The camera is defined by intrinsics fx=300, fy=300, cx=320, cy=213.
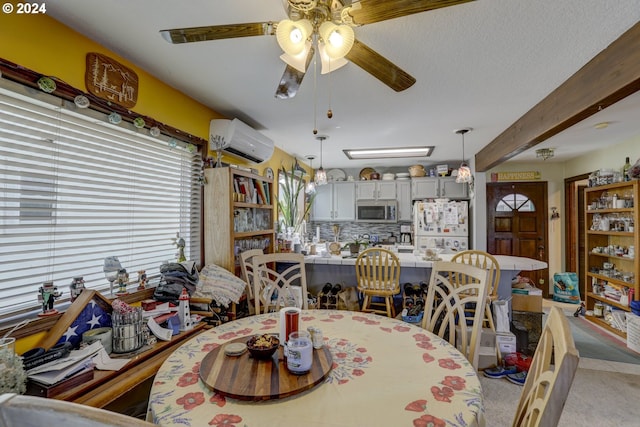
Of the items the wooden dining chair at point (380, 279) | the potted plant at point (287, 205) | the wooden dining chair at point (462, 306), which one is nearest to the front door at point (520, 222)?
the wooden dining chair at point (380, 279)

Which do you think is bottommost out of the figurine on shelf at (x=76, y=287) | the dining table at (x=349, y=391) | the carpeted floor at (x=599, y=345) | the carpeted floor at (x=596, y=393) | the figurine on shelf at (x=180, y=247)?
the carpeted floor at (x=599, y=345)

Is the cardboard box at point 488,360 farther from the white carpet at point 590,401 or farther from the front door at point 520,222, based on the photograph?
the front door at point 520,222

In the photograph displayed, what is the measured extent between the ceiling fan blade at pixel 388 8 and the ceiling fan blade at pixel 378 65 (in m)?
0.15

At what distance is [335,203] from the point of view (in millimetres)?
5742

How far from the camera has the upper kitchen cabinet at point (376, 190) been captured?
550 cm

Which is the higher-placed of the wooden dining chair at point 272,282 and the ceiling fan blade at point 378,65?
the ceiling fan blade at point 378,65

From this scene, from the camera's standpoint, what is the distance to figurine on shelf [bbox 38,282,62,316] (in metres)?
1.43

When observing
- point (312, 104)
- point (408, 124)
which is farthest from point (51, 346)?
point (408, 124)

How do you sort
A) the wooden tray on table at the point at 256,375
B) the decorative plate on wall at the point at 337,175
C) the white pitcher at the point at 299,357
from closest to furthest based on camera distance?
the wooden tray on table at the point at 256,375
the white pitcher at the point at 299,357
the decorative plate on wall at the point at 337,175

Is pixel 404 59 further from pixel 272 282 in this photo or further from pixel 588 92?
pixel 272 282

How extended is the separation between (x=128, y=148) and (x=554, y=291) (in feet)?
20.5

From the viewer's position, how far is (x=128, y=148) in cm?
201

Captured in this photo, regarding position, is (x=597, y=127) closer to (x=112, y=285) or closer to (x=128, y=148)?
(x=128, y=148)

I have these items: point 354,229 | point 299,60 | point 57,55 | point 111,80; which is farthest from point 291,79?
point 354,229
